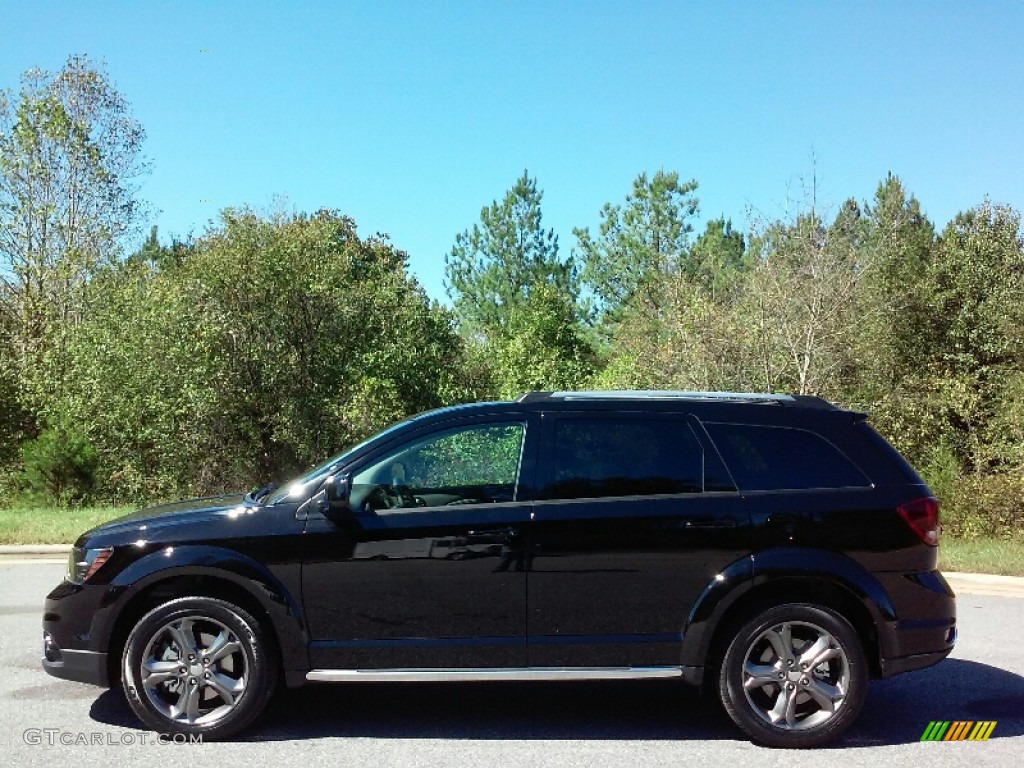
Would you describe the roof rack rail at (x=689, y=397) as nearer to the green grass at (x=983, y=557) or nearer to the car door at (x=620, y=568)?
the car door at (x=620, y=568)

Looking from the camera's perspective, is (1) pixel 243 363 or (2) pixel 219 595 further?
(1) pixel 243 363

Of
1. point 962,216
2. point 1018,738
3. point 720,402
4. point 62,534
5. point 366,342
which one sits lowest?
point 1018,738

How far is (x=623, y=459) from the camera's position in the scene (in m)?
5.27

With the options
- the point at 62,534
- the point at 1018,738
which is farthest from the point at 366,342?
the point at 1018,738

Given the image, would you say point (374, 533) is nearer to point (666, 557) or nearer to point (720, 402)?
point (666, 557)

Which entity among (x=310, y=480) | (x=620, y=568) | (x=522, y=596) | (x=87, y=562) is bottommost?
(x=522, y=596)

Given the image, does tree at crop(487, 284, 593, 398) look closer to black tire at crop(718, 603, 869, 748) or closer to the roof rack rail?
the roof rack rail

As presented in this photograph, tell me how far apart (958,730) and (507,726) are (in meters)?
2.47

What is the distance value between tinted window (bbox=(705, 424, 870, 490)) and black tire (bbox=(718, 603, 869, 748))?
26.2 inches

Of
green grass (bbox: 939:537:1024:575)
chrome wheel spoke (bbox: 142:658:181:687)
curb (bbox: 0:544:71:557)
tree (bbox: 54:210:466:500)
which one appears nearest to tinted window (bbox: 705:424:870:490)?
chrome wheel spoke (bbox: 142:658:181:687)

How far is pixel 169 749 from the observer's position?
4941 millimetres

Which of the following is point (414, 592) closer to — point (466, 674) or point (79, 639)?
point (466, 674)

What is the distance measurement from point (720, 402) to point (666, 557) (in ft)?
3.10

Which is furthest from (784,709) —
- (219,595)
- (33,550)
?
(33,550)
